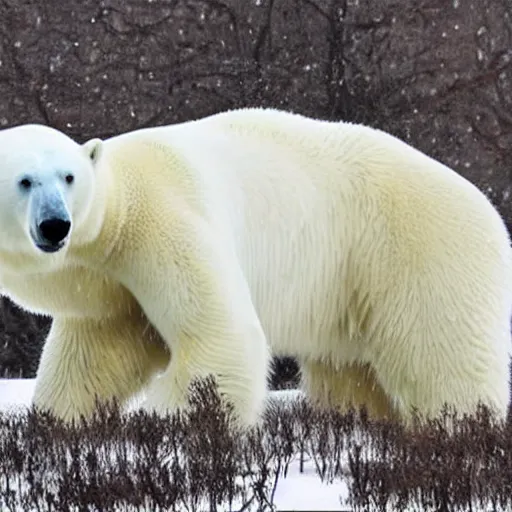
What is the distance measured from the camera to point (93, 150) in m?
4.68

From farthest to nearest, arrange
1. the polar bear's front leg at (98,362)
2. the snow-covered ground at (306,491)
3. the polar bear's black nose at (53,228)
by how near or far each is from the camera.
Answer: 1. the polar bear's front leg at (98,362)
2. the polar bear's black nose at (53,228)
3. the snow-covered ground at (306,491)

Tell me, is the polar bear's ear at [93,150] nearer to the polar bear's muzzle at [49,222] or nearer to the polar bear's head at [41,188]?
the polar bear's head at [41,188]

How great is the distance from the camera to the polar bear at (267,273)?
4734 mm

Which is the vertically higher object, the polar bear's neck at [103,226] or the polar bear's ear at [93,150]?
the polar bear's ear at [93,150]

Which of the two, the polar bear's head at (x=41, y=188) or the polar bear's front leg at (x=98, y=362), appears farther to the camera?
the polar bear's front leg at (x=98, y=362)

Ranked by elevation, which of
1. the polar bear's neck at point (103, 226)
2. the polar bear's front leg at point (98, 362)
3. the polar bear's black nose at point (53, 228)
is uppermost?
the polar bear's neck at point (103, 226)

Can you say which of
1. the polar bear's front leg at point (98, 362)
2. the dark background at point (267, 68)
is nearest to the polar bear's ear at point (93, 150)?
the polar bear's front leg at point (98, 362)

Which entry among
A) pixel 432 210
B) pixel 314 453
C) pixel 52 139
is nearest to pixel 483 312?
pixel 432 210

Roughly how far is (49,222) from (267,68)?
24.4ft

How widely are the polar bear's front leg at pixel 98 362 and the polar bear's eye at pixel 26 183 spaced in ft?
3.06

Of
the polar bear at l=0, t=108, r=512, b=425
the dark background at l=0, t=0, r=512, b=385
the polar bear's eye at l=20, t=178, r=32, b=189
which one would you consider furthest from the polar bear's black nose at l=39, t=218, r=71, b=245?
the dark background at l=0, t=0, r=512, b=385

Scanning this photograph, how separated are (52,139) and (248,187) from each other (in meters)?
0.94

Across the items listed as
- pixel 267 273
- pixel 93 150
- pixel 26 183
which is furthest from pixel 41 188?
pixel 267 273

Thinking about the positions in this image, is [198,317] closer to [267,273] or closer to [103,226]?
[103,226]
